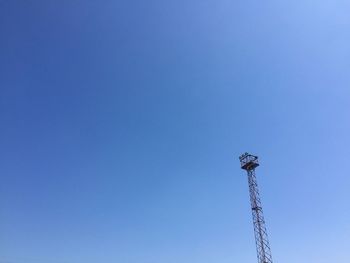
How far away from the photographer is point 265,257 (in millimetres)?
37406

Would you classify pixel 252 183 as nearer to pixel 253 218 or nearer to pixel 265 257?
pixel 253 218

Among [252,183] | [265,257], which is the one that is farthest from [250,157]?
[265,257]

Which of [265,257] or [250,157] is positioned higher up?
[250,157]

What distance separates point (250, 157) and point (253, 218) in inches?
310

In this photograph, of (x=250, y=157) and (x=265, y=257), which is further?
(x=250, y=157)

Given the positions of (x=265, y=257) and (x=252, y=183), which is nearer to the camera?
(x=265, y=257)

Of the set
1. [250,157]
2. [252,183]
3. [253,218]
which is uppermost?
[250,157]

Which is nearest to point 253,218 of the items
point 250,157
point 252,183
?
point 252,183

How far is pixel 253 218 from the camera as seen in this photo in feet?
129

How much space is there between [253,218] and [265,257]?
182 inches

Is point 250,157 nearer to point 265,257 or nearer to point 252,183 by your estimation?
point 252,183

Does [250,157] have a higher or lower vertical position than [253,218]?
higher

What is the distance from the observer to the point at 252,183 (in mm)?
41438

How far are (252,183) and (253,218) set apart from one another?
14.8 feet
